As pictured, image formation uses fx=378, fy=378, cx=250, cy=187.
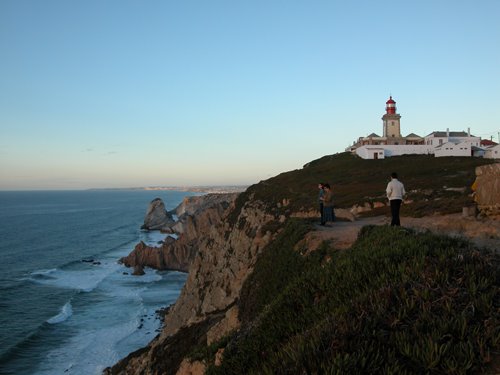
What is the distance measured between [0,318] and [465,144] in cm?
7235

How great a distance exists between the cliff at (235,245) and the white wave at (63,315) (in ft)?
34.9

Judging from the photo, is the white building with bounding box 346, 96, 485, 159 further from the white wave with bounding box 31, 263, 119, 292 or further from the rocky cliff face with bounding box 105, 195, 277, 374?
the white wave with bounding box 31, 263, 119, 292

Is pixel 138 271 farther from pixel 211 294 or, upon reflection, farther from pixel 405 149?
pixel 405 149

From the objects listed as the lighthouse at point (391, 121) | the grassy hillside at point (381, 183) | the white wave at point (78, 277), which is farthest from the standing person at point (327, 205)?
the lighthouse at point (391, 121)

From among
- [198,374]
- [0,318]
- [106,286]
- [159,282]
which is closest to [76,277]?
[106,286]

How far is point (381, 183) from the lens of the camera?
46.2 m

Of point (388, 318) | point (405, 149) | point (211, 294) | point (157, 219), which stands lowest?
point (157, 219)

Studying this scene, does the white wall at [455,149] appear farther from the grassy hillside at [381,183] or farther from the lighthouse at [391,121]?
the lighthouse at [391,121]

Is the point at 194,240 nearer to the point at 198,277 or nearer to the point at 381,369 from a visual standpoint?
the point at 198,277

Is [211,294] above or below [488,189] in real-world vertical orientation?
below

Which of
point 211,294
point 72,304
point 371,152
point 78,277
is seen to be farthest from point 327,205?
point 371,152

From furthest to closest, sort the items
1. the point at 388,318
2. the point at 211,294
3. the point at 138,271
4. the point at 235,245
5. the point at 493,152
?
1. the point at 493,152
2. the point at 138,271
3. the point at 235,245
4. the point at 211,294
5. the point at 388,318

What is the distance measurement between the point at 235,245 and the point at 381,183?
21549 millimetres

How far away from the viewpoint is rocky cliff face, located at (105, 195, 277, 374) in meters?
18.6
